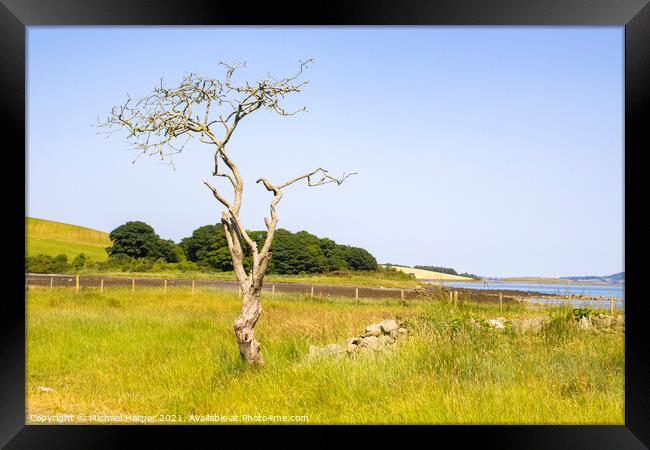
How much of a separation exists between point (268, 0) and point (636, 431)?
157 inches

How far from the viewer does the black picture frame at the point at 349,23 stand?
11.5 ft

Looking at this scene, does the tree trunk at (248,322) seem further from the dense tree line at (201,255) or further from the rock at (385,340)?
the dense tree line at (201,255)

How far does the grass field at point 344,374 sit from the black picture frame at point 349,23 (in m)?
0.22

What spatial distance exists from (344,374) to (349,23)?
2746 mm

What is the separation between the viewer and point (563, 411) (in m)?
3.80

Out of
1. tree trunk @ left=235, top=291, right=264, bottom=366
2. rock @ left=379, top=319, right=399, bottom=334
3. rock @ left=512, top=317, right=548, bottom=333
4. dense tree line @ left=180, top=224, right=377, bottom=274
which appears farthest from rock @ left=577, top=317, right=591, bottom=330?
tree trunk @ left=235, top=291, right=264, bottom=366

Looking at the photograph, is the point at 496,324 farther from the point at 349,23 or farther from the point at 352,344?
the point at 349,23

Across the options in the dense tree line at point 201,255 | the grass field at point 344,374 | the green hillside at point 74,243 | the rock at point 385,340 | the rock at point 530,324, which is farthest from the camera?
the green hillside at point 74,243

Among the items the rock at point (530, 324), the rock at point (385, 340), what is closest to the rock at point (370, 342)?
the rock at point (385, 340)

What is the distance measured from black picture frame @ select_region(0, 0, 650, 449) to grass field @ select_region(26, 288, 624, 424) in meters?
0.22

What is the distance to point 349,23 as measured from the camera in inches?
144

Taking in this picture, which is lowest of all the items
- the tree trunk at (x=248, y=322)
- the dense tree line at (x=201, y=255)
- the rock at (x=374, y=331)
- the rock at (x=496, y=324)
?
the rock at (x=374, y=331)

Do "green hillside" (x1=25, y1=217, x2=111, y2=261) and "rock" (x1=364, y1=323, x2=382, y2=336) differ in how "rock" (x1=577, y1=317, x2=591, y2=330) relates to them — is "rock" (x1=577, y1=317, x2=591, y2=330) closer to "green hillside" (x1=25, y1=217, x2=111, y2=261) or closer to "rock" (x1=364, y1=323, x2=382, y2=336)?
"rock" (x1=364, y1=323, x2=382, y2=336)

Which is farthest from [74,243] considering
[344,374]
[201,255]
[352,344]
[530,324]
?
[530,324]
